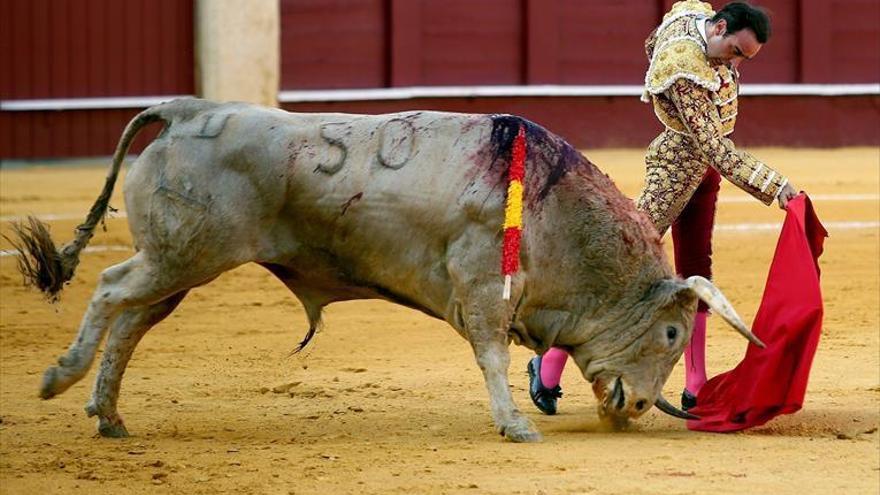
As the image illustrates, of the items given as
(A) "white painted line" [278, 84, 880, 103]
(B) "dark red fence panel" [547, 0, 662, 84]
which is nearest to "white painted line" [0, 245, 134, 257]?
(A) "white painted line" [278, 84, 880, 103]

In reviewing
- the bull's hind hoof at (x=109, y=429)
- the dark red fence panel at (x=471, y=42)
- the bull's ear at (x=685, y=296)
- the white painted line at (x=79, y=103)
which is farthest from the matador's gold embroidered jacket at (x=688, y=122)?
the dark red fence panel at (x=471, y=42)

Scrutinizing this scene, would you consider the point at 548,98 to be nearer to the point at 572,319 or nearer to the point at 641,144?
the point at 641,144

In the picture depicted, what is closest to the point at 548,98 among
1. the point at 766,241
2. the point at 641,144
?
the point at 641,144

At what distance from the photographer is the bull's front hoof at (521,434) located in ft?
15.3

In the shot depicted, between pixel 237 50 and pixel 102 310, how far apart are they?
6636 millimetres

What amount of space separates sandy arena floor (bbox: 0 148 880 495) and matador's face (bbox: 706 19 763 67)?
994mm

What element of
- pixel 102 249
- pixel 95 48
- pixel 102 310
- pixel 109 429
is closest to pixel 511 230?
pixel 102 310

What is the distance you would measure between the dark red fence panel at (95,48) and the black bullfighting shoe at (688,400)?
6.64 metres

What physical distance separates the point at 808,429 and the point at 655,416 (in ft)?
1.56

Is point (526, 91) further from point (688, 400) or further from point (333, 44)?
point (688, 400)

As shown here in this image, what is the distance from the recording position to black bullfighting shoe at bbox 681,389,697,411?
5156mm

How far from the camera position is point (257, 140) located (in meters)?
4.77

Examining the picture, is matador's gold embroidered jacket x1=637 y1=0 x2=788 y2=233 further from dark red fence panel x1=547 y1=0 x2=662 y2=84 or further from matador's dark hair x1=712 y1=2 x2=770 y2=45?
dark red fence panel x1=547 y1=0 x2=662 y2=84

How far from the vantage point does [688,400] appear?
203 inches
